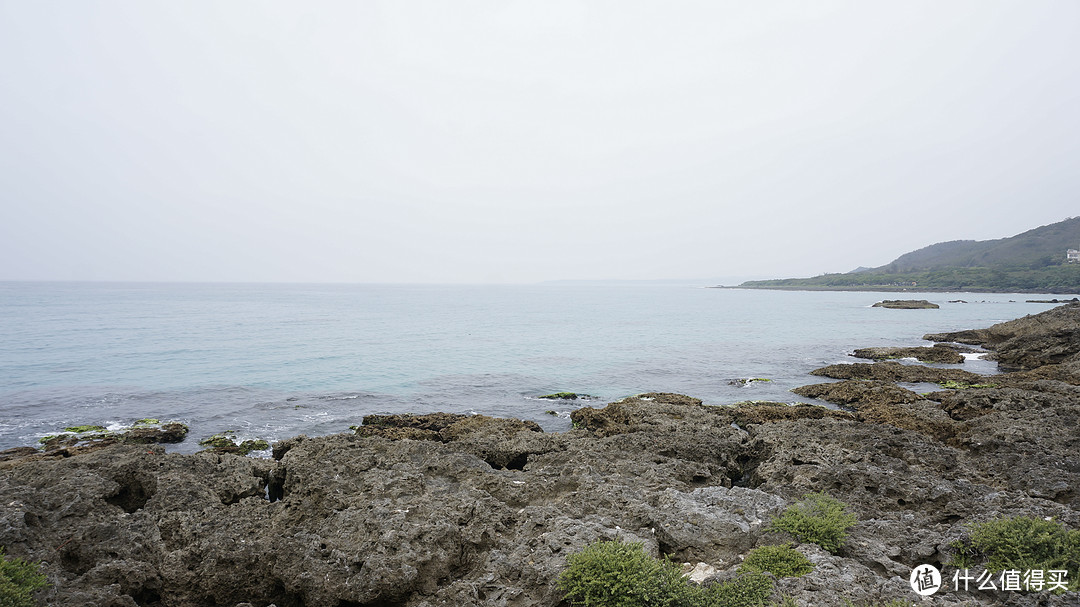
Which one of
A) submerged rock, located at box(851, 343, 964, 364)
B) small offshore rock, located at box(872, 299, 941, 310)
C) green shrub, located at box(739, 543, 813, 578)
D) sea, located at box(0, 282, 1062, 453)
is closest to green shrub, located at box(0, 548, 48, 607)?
green shrub, located at box(739, 543, 813, 578)

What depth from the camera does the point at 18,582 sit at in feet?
21.3

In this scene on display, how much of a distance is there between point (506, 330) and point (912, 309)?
84.6m

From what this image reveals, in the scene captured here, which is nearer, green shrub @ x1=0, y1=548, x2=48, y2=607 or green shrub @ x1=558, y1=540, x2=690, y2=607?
green shrub @ x1=0, y1=548, x2=48, y2=607

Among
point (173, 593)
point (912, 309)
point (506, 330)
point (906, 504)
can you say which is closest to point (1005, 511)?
point (906, 504)

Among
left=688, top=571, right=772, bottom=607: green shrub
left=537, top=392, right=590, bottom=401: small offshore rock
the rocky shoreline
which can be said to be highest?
left=688, top=571, right=772, bottom=607: green shrub

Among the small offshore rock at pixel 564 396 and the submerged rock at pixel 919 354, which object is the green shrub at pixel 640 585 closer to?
the small offshore rock at pixel 564 396

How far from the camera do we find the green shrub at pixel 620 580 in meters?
6.45

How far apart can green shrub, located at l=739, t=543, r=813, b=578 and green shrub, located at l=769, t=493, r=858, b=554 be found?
672mm

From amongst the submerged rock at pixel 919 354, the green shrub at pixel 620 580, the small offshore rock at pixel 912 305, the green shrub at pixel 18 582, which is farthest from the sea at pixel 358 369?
the small offshore rock at pixel 912 305

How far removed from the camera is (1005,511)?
8367 mm

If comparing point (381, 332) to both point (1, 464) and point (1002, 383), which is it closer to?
point (1, 464)

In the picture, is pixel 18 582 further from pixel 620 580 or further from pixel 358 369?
pixel 358 369

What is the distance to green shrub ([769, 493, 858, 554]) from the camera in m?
8.05

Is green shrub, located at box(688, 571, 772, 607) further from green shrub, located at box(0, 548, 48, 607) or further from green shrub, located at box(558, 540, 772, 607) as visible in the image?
green shrub, located at box(0, 548, 48, 607)
